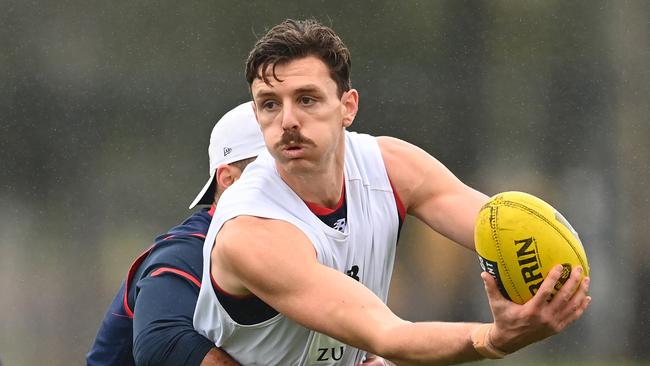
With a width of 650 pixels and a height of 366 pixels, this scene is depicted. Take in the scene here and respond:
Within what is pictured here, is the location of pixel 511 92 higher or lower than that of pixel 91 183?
higher

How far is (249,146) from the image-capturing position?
203 inches

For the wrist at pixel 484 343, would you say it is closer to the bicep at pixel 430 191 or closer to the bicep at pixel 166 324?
the bicep at pixel 430 191

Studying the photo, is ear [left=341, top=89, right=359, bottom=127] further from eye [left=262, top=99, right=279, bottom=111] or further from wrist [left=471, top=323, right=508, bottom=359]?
wrist [left=471, top=323, right=508, bottom=359]

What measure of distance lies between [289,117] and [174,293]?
103 cm

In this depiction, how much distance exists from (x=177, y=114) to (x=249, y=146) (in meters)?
3.35

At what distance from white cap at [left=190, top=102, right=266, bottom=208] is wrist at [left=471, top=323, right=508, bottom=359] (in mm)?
2018

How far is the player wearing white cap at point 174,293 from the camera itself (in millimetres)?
4492

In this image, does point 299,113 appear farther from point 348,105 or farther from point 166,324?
point 166,324

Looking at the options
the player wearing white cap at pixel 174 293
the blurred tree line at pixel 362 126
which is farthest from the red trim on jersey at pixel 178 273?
the blurred tree line at pixel 362 126

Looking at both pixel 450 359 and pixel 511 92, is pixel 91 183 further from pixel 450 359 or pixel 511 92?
pixel 450 359

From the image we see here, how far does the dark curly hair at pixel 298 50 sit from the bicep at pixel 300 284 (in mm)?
525

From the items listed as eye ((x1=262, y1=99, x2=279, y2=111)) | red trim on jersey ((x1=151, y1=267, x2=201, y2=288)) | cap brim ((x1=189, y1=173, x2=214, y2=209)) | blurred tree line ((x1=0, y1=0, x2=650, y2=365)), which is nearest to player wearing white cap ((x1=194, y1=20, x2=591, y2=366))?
eye ((x1=262, y1=99, x2=279, y2=111))

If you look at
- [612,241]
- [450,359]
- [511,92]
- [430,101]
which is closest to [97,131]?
[430,101]

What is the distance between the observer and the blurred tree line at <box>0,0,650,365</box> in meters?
8.17
